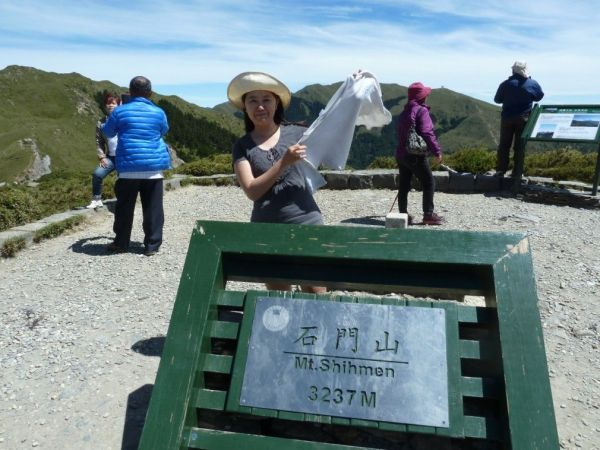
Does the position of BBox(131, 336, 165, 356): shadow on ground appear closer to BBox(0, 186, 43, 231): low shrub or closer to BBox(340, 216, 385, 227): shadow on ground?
BBox(0, 186, 43, 231): low shrub

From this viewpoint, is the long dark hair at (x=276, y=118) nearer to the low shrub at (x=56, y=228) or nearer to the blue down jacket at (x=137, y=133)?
the blue down jacket at (x=137, y=133)

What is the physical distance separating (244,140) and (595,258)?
4.67 m

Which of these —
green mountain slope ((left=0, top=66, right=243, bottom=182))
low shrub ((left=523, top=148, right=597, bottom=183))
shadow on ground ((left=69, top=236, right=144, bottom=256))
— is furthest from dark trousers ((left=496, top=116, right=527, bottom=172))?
green mountain slope ((left=0, top=66, right=243, bottom=182))

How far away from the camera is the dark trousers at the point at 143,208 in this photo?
614 cm

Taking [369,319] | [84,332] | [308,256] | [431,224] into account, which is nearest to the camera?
[369,319]

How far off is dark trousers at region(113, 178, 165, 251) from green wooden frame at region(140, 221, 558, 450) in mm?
3690

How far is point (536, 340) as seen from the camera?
2.23 m

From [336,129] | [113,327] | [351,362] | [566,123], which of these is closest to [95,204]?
[113,327]

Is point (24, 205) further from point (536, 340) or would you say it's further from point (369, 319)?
point (536, 340)

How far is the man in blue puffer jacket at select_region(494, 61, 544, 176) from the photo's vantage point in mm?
9422

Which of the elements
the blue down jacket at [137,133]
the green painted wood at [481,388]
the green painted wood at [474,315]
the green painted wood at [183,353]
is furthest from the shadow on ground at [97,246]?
the green painted wood at [481,388]

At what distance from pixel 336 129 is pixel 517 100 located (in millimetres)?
7449

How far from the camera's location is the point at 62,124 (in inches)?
3720

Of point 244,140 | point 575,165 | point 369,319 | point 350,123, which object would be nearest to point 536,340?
point 369,319
